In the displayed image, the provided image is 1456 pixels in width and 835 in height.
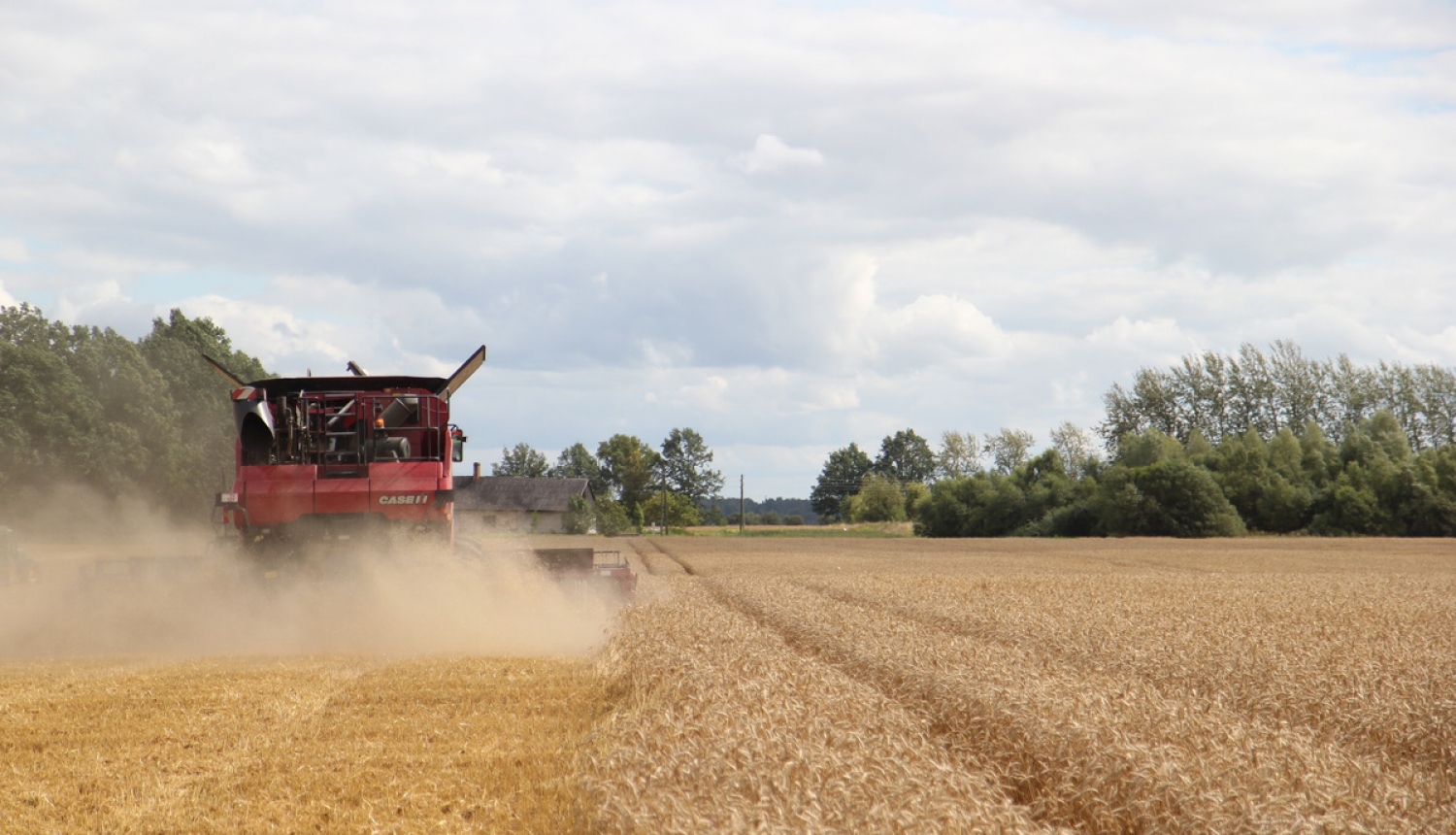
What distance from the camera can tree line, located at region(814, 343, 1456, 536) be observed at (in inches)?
2414

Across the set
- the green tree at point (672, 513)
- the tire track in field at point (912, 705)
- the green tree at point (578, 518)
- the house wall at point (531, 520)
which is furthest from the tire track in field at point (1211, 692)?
the green tree at point (672, 513)

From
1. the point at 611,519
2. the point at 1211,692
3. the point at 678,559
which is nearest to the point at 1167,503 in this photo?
the point at 611,519

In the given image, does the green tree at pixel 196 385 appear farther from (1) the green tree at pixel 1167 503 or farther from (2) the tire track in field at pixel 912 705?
(1) the green tree at pixel 1167 503

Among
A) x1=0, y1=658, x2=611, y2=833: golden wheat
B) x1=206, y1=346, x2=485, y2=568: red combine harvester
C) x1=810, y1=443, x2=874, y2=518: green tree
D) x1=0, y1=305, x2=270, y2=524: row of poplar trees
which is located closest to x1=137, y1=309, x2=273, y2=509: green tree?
x1=0, y1=305, x2=270, y2=524: row of poplar trees

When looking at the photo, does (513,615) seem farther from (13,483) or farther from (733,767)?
(13,483)

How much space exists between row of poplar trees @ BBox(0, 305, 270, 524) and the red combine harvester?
124 ft

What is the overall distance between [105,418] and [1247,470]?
60.3 meters

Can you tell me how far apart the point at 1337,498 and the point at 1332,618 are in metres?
52.5

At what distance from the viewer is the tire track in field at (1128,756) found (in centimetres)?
515

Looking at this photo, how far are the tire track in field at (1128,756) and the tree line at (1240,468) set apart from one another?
57.8m

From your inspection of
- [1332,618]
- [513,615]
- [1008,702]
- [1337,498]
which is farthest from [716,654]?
[1337,498]

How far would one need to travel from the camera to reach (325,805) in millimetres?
6219

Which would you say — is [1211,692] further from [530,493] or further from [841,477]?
[841,477]

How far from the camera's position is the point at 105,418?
52125 millimetres
